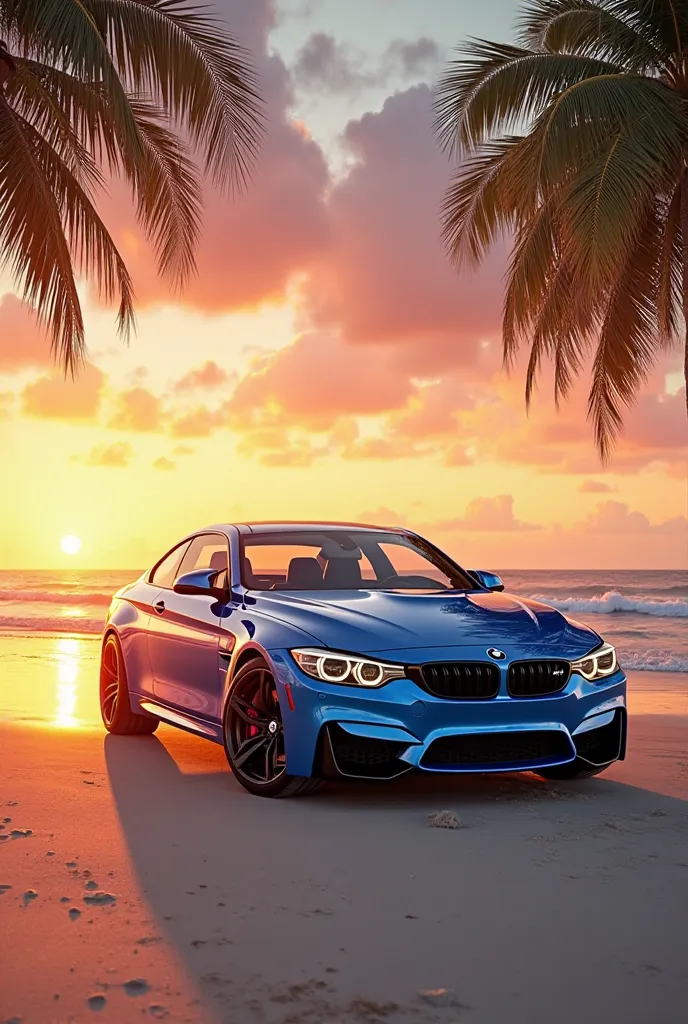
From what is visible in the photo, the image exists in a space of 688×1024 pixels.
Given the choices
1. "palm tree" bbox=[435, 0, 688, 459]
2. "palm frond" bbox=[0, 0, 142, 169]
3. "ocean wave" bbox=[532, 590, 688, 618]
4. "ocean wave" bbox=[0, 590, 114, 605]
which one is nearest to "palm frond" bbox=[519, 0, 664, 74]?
"palm tree" bbox=[435, 0, 688, 459]

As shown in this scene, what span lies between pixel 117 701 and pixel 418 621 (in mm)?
3242

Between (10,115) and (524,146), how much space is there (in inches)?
251

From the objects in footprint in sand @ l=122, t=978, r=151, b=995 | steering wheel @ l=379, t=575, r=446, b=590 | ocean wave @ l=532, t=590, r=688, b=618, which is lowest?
ocean wave @ l=532, t=590, r=688, b=618

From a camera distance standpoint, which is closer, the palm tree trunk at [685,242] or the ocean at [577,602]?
the palm tree trunk at [685,242]

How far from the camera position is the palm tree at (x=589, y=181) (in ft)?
45.9

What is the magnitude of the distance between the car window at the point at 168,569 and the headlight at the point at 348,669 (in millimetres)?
2567

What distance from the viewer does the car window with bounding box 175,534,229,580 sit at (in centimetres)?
830

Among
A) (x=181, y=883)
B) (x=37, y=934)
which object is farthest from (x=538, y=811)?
(x=37, y=934)

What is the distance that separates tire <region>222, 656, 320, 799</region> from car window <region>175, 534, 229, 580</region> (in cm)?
136

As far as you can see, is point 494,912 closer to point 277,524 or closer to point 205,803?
point 205,803

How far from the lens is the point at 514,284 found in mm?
16297

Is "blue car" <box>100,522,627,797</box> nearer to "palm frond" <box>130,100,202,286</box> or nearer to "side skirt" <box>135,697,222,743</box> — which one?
"side skirt" <box>135,697,222,743</box>

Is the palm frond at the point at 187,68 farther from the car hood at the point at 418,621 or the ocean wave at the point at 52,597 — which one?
the ocean wave at the point at 52,597

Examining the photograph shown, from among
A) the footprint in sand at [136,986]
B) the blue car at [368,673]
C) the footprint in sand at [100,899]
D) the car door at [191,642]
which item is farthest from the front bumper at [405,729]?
the footprint in sand at [136,986]
